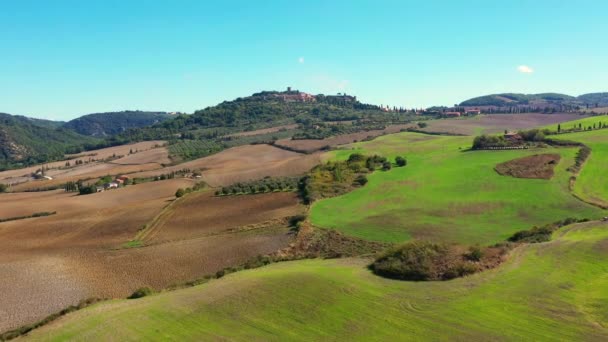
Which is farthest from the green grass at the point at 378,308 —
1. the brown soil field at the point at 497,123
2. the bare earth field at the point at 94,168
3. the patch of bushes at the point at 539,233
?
the brown soil field at the point at 497,123

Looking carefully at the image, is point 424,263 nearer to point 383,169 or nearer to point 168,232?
point 168,232

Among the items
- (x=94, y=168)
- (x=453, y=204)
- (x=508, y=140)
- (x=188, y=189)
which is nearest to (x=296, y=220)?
(x=453, y=204)

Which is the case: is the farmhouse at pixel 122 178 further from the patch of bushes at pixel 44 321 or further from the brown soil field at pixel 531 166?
the brown soil field at pixel 531 166

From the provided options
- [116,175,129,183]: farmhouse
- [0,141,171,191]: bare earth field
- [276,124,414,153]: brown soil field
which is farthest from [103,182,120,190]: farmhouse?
[276,124,414,153]: brown soil field

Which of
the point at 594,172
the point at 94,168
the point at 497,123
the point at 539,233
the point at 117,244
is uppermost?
the point at 497,123

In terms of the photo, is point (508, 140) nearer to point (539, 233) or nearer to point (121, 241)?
point (539, 233)

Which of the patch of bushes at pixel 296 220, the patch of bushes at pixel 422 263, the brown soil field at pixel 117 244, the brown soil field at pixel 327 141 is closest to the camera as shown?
the patch of bushes at pixel 422 263
